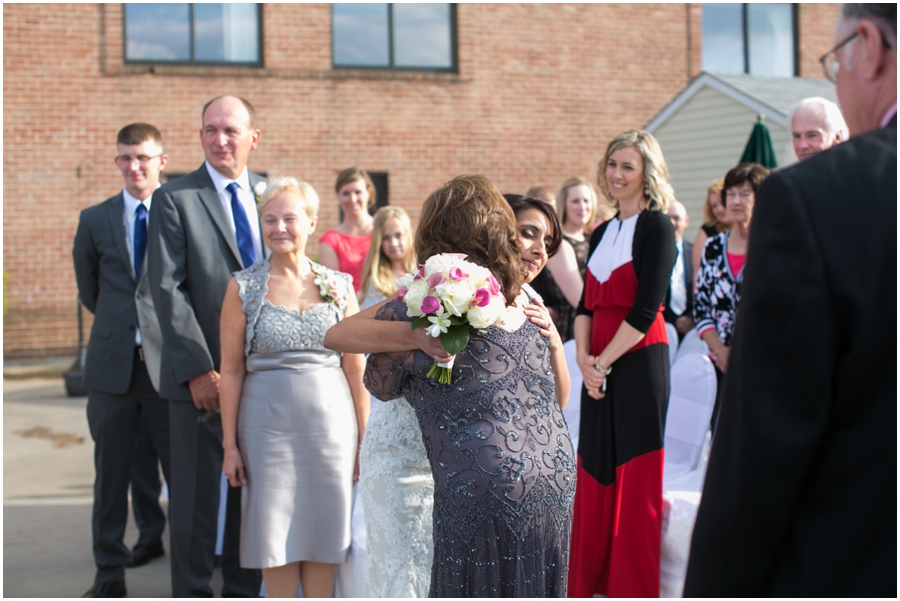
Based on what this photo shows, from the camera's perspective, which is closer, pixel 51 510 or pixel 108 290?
pixel 108 290

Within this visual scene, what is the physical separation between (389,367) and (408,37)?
12312mm

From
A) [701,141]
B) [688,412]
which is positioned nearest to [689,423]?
[688,412]

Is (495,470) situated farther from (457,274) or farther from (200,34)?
(200,34)

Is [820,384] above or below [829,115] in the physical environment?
below

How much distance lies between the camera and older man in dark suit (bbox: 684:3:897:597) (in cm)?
123

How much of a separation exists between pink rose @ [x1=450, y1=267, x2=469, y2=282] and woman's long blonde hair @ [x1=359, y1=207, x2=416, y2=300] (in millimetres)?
3041

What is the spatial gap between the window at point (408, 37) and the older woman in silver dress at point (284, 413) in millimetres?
10782

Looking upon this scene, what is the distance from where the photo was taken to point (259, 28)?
1334 cm

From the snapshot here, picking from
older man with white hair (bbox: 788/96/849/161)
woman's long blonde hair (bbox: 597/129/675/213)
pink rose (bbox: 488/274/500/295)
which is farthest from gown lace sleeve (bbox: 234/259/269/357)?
older man with white hair (bbox: 788/96/849/161)

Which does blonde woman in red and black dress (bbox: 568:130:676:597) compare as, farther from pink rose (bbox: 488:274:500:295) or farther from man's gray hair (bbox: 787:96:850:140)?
pink rose (bbox: 488:274:500:295)

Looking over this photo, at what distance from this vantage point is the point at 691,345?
17.8 feet

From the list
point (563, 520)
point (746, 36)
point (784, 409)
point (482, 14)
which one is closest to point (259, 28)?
point (482, 14)

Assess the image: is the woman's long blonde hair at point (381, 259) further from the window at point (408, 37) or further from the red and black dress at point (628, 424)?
the window at point (408, 37)

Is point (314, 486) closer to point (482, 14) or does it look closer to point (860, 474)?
point (860, 474)
